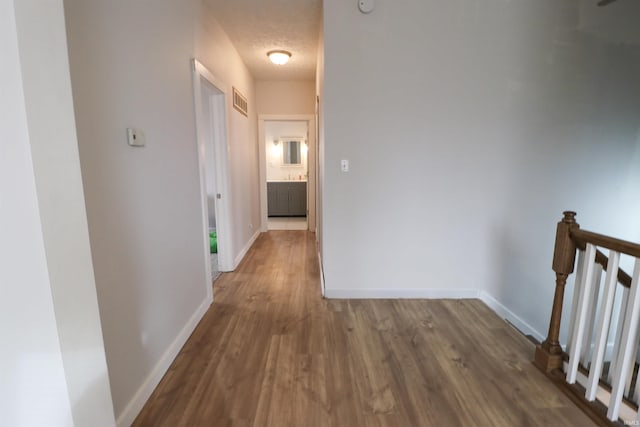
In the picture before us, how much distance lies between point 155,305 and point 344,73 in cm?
218

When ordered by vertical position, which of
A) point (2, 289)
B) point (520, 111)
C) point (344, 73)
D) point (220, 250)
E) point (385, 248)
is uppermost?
point (344, 73)

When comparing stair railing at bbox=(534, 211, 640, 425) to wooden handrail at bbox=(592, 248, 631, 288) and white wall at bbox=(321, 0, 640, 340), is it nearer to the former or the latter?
wooden handrail at bbox=(592, 248, 631, 288)

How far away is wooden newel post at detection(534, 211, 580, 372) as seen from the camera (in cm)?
167

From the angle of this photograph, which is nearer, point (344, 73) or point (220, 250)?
point (344, 73)

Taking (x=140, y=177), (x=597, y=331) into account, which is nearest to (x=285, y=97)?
(x=140, y=177)

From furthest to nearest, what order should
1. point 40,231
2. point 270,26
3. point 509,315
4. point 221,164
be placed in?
point 221,164 → point 270,26 → point 509,315 → point 40,231

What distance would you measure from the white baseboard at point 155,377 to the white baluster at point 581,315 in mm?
2264

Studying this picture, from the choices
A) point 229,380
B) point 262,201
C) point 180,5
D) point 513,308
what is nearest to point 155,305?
point 229,380

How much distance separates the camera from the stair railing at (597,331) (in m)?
1.36

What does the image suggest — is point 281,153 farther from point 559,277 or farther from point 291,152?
point 559,277

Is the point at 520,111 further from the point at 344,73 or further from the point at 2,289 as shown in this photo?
the point at 2,289

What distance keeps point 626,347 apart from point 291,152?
744cm

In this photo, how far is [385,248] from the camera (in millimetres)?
2695

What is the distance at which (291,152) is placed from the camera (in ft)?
26.5
